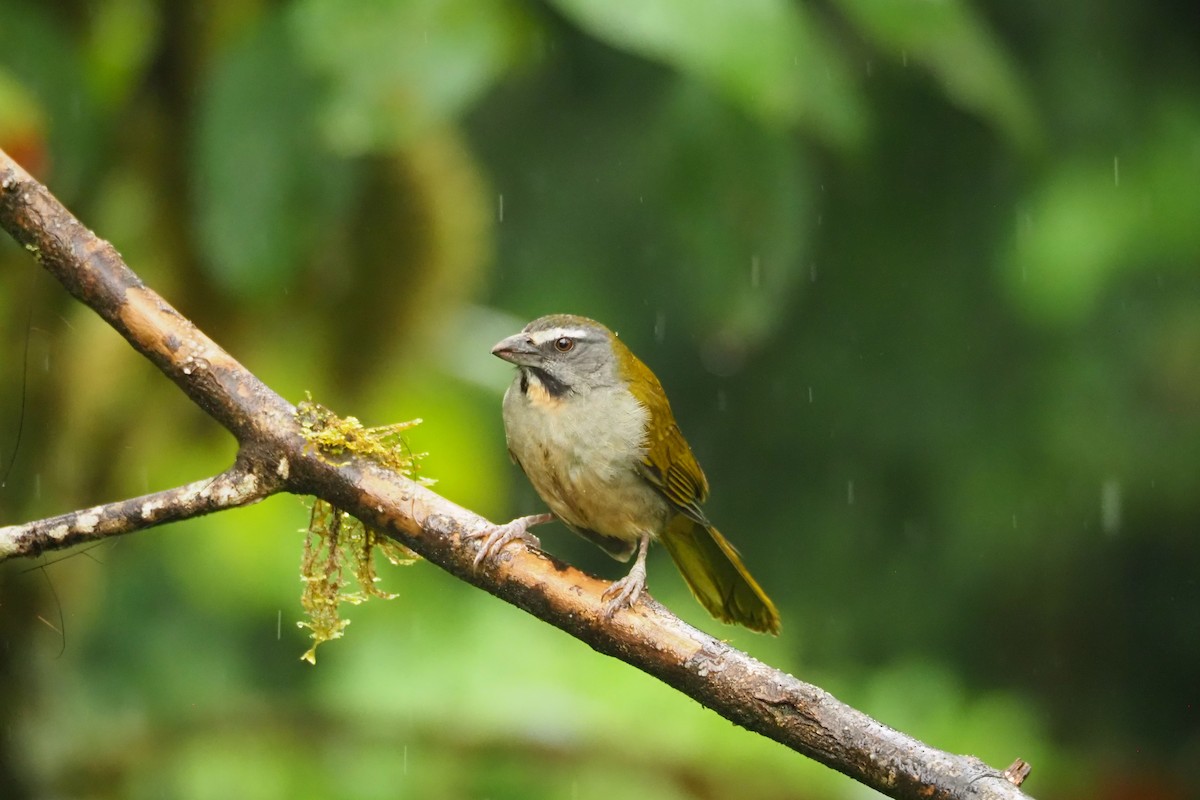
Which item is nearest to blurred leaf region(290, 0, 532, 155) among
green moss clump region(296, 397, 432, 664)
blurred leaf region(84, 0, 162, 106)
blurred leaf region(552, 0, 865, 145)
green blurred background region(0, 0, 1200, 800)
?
green blurred background region(0, 0, 1200, 800)

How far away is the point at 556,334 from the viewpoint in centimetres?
362

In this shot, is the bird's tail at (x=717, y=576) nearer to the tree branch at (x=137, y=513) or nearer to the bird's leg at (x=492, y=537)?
the bird's leg at (x=492, y=537)

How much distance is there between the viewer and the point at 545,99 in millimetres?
5676

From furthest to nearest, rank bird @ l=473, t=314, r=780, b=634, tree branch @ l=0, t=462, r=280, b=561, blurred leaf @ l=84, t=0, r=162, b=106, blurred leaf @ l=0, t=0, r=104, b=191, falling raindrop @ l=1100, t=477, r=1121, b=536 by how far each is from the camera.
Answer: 1. falling raindrop @ l=1100, t=477, r=1121, b=536
2. bird @ l=473, t=314, r=780, b=634
3. blurred leaf @ l=84, t=0, r=162, b=106
4. blurred leaf @ l=0, t=0, r=104, b=191
5. tree branch @ l=0, t=462, r=280, b=561

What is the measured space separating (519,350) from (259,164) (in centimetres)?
112

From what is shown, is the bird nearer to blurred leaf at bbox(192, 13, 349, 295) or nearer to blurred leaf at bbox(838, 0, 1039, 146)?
blurred leaf at bbox(192, 13, 349, 295)

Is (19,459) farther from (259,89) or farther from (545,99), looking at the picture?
(545,99)

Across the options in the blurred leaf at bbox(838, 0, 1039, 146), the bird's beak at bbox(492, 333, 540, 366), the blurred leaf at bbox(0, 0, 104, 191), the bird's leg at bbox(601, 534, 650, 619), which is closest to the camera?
the bird's leg at bbox(601, 534, 650, 619)

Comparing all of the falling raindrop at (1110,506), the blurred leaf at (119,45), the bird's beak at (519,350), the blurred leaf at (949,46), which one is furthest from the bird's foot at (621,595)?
the falling raindrop at (1110,506)

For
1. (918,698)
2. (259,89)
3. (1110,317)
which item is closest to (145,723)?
(259,89)

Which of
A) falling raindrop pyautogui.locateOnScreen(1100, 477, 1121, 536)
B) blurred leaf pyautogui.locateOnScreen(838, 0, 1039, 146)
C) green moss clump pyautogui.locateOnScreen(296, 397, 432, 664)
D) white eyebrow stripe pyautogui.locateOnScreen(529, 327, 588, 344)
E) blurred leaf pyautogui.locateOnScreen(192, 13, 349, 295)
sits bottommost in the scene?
green moss clump pyautogui.locateOnScreen(296, 397, 432, 664)

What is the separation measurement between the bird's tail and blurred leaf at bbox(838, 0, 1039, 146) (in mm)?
1228

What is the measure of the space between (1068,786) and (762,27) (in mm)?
2727

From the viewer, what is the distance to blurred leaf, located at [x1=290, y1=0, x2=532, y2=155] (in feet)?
7.64
